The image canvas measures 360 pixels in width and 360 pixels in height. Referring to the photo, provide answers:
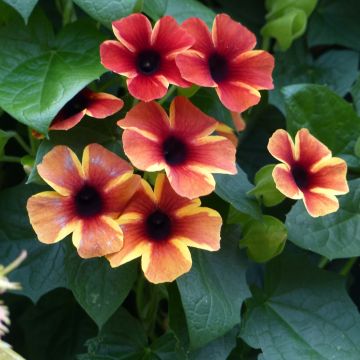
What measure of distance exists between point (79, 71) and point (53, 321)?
337 millimetres

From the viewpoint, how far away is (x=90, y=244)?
0.59 metres

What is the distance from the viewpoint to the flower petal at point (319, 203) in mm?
604

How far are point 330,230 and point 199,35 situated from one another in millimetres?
233

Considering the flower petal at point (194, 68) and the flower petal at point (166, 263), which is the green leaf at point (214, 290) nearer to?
the flower petal at point (166, 263)

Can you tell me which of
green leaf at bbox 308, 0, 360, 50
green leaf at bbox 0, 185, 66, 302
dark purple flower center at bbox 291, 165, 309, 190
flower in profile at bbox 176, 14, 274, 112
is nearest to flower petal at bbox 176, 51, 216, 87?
flower in profile at bbox 176, 14, 274, 112

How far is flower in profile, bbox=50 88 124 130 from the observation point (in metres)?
0.62

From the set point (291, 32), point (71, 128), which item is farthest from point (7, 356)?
point (291, 32)

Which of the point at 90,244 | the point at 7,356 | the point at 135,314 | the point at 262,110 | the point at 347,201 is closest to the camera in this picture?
the point at 7,356

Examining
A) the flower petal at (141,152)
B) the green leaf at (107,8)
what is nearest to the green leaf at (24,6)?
the green leaf at (107,8)

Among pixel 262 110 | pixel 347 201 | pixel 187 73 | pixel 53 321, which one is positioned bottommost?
pixel 53 321

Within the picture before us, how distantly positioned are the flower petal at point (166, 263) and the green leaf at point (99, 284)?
5 cm

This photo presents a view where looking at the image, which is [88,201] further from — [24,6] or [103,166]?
[24,6]

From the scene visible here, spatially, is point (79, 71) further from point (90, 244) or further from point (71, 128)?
point (90, 244)

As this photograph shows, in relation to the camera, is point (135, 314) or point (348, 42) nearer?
point (135, 314)
